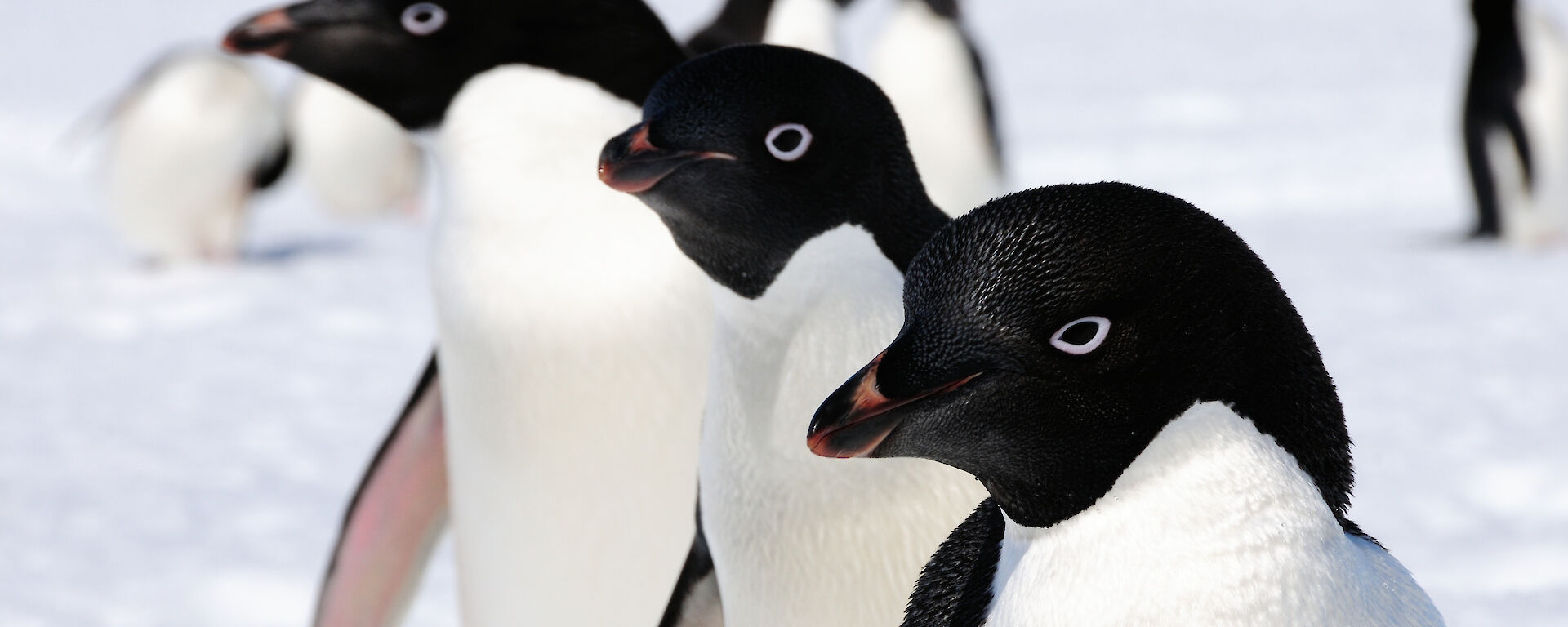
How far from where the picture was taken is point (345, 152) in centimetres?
788

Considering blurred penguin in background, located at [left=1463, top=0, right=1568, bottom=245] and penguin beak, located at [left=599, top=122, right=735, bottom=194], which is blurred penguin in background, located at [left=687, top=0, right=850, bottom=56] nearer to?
penguin beak, located at [left=599, top=122, right=735, bottom=194]

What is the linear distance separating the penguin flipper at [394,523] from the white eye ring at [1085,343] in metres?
1.25

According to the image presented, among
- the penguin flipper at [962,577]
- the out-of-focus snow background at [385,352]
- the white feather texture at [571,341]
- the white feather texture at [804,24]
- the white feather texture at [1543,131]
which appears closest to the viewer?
the penguin flipper at [962,577]

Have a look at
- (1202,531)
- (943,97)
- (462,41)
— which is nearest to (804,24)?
(943,97)

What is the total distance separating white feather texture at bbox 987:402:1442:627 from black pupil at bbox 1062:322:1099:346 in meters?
0.07

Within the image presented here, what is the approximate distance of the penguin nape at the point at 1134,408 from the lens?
32.2 inches

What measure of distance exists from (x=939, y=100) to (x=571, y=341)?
2703mm

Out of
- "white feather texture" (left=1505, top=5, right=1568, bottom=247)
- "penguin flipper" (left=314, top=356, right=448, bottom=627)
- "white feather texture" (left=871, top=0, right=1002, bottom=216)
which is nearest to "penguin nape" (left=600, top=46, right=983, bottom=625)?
"penguin flipper" (left=314, top=356, right=448, bottom=627)

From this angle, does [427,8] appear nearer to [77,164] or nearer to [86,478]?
[86,478]

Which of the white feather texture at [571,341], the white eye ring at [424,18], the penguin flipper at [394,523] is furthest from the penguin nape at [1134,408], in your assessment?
the penguin flipper at [394,523]

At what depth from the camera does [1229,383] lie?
824mm

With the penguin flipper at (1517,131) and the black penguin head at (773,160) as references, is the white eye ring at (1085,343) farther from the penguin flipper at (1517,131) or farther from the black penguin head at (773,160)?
the penguin flipper at (1517,131)

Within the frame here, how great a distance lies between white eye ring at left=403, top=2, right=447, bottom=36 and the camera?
1.58m

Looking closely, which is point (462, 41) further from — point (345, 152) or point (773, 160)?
point (345, 152)
